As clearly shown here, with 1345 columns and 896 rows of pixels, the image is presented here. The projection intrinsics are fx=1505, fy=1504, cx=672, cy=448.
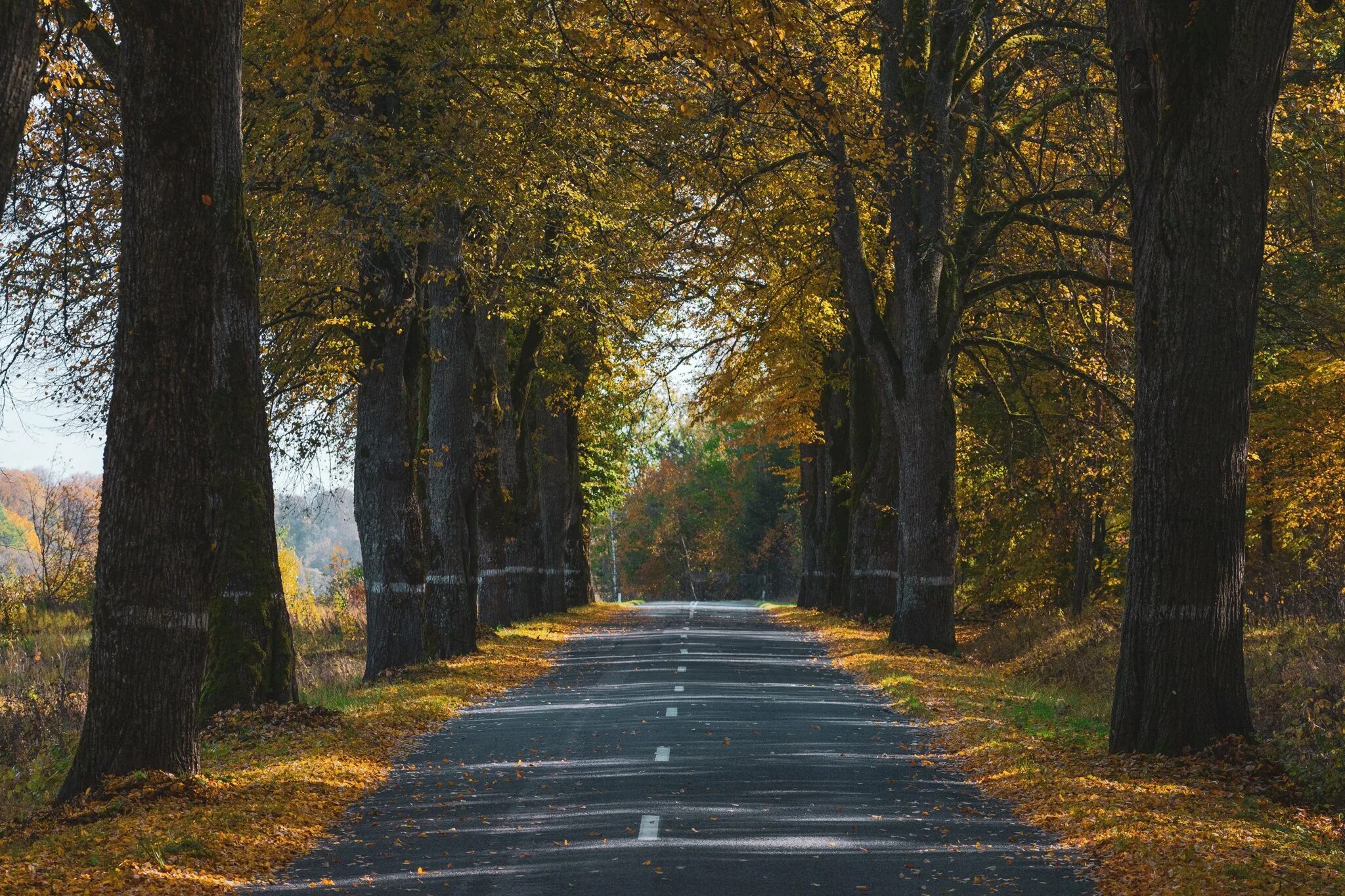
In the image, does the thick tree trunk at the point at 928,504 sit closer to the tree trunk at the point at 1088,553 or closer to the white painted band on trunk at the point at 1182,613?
the tree trunk at the point at 1088,553

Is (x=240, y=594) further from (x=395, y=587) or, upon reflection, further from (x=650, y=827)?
(x=395, y=587)

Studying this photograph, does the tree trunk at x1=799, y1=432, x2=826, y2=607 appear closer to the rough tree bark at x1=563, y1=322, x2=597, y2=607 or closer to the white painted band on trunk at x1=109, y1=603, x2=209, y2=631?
the rough tree bark at x1=563, y1=322, x2=597, y2=607

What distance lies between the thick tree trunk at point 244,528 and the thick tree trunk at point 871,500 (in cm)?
2044

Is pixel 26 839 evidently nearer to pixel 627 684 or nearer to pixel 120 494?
pixel 120 494

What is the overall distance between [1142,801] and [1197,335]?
439 cm

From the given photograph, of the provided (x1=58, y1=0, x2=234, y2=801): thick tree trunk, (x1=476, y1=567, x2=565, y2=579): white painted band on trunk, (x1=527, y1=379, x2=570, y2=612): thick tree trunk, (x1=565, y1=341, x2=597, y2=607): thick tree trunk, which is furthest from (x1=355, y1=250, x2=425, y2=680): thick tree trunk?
(x1=527, y1=379, x2=570, y2=612): thick tree trunk

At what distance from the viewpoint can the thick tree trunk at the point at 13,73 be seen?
925 centimetres

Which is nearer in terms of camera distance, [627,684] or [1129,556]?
[1129,556]

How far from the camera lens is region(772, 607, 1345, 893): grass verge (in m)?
9.18

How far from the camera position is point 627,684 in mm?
24031

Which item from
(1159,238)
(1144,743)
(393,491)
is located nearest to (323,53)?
(393,491)

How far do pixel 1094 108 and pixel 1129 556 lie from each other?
356 inches

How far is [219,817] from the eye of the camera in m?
11.4

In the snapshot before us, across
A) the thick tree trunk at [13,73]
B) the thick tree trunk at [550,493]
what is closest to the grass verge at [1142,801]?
the thick tree trunk at [13,73]
